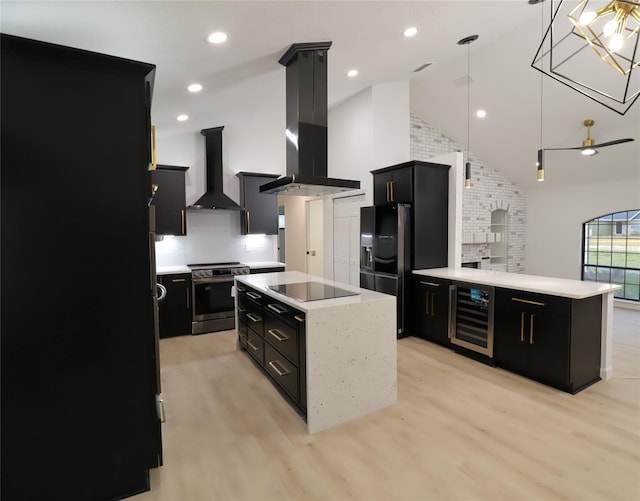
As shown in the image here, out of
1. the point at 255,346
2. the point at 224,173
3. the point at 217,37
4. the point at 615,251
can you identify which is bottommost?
the point at 255,346

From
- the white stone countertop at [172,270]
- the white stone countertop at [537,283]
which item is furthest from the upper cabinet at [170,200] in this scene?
the white stone countertop at [537,283]

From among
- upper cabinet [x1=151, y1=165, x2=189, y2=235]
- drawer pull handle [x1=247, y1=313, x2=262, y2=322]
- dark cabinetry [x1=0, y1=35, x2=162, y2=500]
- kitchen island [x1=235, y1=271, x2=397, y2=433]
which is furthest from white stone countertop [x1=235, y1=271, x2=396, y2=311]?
upper cabinet [x1=151, y1=165, x2=189, y2=235]

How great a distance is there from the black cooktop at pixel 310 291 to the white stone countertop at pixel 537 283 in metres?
1.57

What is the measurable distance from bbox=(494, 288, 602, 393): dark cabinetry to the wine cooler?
0.12 m

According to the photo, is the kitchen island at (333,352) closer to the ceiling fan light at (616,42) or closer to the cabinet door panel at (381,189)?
the ceiling fan light at (616,42)

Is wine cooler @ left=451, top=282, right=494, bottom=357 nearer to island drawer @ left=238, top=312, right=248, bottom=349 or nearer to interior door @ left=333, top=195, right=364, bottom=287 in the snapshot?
interior door @ left=333, top=195, right=364, bottom=287

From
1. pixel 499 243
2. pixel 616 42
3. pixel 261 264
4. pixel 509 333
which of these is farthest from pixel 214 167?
pixel 499 243

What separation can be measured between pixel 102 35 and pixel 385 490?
10.5 feet

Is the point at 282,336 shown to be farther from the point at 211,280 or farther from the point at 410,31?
the point at 410,31

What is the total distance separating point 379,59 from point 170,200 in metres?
3.30

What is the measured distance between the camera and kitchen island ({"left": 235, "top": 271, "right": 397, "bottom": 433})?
98.3 inches

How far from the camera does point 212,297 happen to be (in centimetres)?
495

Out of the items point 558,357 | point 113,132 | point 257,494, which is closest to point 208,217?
point 113,132

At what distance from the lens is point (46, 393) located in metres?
1.68
